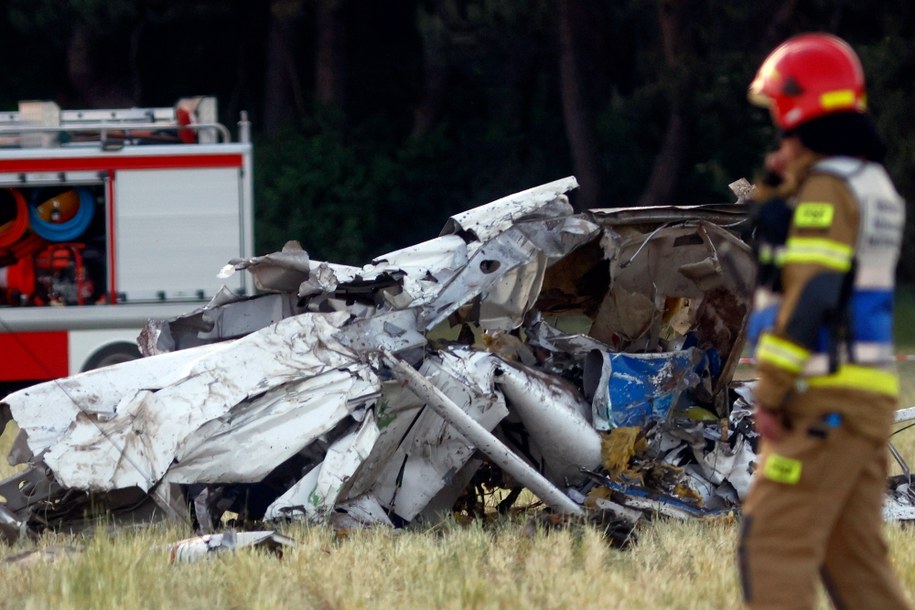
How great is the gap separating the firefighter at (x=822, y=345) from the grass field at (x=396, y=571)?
1.14 m

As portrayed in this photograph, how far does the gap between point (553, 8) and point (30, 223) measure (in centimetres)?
1165

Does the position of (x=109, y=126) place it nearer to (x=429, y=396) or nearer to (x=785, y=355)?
(x=429, y=396)

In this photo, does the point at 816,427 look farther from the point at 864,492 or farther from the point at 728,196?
the point at 728,196

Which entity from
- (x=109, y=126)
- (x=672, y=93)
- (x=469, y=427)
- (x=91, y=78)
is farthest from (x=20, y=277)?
(x=672, y=93)

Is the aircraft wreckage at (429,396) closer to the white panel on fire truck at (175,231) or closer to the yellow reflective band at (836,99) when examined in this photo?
the yellow reflective band at (836,99)

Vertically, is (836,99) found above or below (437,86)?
below

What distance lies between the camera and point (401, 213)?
2362 cm

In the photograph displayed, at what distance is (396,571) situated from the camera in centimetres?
467

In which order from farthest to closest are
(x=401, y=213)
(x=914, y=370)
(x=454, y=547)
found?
(x=401, y=213), (x=914, y=370), (x=454, y=547)

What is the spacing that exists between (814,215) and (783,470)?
613 mm

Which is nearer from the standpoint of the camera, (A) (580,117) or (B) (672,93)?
(B) (672,93)

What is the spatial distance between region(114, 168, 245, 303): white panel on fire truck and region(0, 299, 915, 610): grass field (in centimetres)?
656

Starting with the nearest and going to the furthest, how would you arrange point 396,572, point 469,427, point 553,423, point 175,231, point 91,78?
point 396,572 < point 469,427 < point 553,423 < point 175,231 < point 91,78

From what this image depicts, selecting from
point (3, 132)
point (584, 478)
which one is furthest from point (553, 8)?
point (584, 478)
